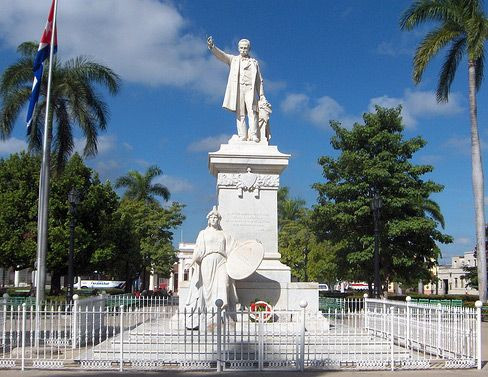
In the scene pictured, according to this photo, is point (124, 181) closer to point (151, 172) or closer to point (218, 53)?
point (151, 172)

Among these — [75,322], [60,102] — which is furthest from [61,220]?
[75,322]

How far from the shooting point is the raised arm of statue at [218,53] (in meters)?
17.1

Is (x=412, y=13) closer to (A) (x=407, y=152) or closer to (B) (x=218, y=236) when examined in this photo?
(A) (x=407, y=152)

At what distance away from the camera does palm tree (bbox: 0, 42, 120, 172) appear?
28812 millimetres

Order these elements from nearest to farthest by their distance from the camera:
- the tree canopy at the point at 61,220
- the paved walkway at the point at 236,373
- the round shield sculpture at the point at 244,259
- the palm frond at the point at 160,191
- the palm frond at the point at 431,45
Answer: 1. the paved walkway at the point at 236,373
2. the round shield sculpture at the point at 244,259
3. the palm frond at the point at 431,45
4. the tree canopy at the point at 61,220
5. the palm frond at the point at 160,191

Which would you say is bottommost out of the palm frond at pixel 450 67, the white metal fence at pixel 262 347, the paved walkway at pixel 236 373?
the paved walkway at pixel 236 373

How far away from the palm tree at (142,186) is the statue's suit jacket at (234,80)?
38.2m

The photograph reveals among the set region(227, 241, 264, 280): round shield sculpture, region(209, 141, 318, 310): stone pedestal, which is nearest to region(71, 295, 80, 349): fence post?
region(227, 241, 264, 280): round shield sculpture

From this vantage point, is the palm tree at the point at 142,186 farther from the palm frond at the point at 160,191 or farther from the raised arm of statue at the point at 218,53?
the raised arm of statue at the point at 218,53

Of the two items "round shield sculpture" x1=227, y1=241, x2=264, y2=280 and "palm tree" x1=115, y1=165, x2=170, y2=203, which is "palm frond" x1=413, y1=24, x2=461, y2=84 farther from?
"palm tree" x1=115, y1=165, x2=170, y2=203

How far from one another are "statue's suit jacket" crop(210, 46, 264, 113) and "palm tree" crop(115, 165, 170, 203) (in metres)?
38.2

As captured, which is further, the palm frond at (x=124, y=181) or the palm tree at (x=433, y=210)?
the palm frond at (x=124, y=181)

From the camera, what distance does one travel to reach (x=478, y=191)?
27.9m

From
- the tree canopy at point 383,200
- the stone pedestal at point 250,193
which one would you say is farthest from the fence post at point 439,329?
the tree canopy at point 383,200
